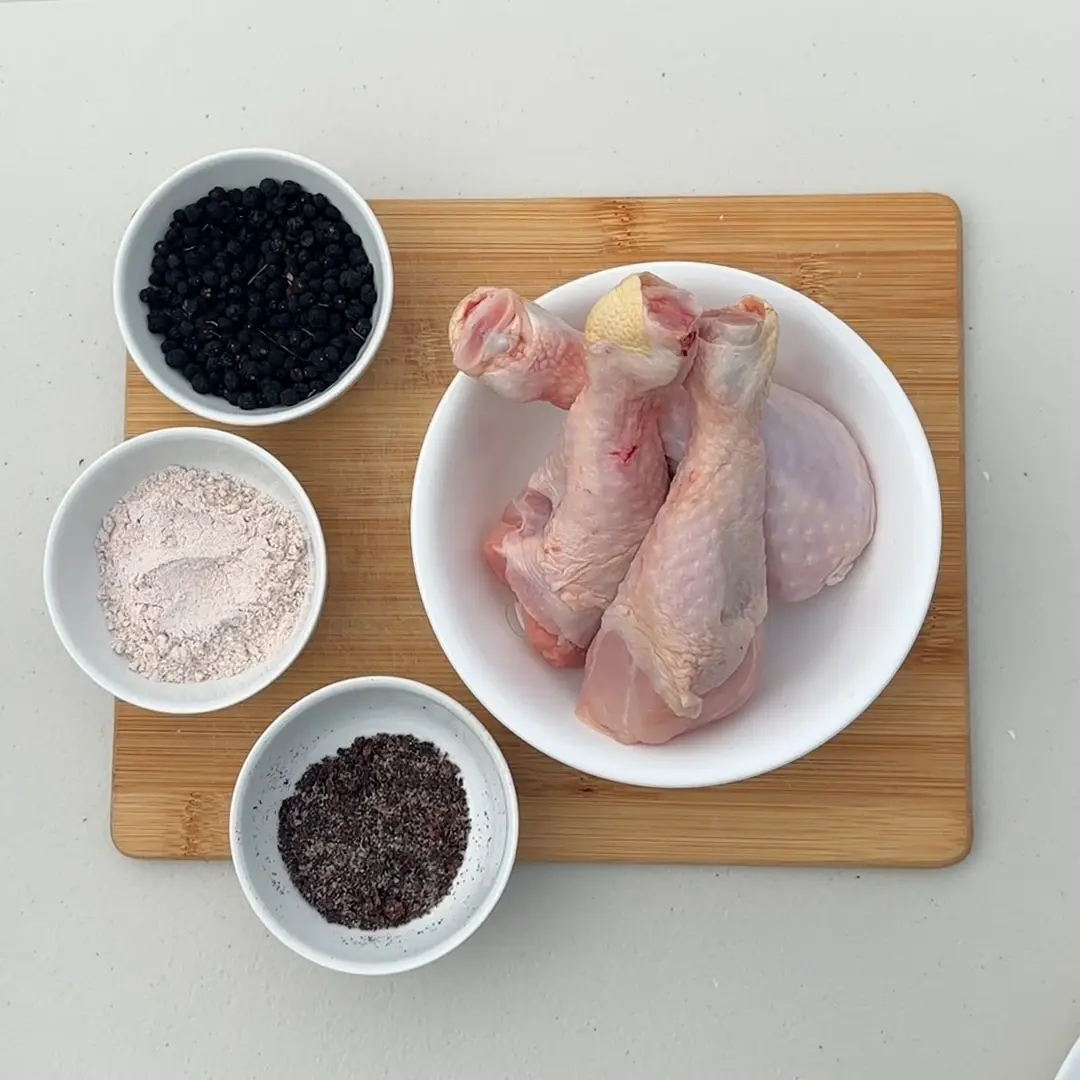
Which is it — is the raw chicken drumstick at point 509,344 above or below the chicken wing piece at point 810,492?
above

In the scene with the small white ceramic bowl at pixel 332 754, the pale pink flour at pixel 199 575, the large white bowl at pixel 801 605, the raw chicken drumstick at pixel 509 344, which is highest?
the raw chicken drumstick at pixel 509 344

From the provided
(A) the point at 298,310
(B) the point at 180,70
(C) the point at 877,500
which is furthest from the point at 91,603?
(C) the point at 877,500

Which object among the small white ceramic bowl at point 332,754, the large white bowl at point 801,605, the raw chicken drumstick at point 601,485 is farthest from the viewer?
the small white ceramic bowl at point 332,754

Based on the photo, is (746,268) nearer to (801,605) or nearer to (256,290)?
(801,605)

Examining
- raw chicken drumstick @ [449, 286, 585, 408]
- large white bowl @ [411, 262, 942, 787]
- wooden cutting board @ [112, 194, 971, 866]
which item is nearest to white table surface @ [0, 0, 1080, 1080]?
wooden cutting board @ [112, 194, 971, 866]

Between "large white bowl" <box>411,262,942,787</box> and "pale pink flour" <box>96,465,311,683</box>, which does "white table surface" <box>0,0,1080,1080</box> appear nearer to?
"pale pink flour" <box>96,465,311,683</box>

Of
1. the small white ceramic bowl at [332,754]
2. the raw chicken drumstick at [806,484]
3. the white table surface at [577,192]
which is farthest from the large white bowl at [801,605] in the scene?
the white table surface at [577,192]

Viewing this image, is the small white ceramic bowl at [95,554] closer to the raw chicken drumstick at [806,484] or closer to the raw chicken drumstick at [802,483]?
the raw chicken drumstick at [802,483]

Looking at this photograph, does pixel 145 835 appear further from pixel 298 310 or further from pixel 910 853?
pixel 910 853
